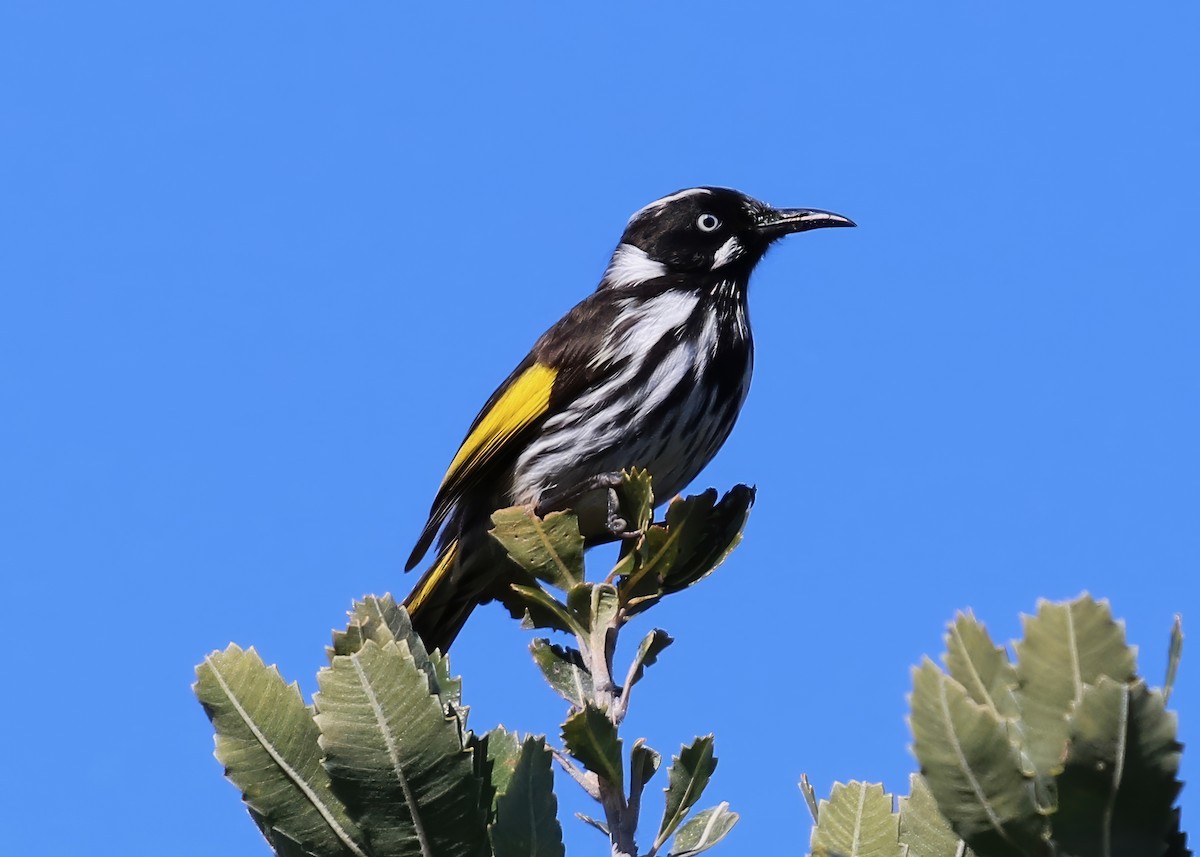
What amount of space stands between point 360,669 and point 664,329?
13.0ft

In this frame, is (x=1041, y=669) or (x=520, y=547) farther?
(x=520, y=547)

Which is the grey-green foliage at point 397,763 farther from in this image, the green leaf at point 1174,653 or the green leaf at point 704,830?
the green leaf at point 1174,653

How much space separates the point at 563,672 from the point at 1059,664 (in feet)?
5.27

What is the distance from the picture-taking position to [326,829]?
257 cm

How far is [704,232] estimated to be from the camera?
22.8 feet

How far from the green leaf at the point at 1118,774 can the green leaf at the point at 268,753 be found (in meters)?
1.22

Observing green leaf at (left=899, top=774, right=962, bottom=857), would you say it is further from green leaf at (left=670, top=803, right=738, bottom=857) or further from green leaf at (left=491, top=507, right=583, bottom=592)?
green leaf at (left=491, top=507, right=583, bottom=592)

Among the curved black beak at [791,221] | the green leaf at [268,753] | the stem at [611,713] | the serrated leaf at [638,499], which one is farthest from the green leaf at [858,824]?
the curved black beak at [791,221]

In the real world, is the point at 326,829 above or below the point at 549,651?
below

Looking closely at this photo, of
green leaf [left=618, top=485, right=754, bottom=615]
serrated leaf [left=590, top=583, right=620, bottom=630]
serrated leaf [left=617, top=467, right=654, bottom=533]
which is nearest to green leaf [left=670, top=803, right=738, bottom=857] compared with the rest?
serrated leaf [left=590, top=583, right=620, bottom=630]

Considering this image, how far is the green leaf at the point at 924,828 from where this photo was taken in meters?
2.47

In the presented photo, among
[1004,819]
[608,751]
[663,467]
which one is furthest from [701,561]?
[663,467]

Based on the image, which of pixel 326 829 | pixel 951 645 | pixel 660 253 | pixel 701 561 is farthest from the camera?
pixel 660 253

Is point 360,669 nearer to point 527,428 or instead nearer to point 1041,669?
point 1041,669
